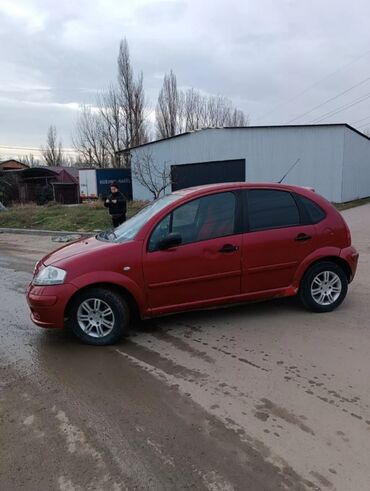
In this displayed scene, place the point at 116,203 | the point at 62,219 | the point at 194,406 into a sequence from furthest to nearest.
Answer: the point at 62,219 < the point at 116,203 < the point at 194,406

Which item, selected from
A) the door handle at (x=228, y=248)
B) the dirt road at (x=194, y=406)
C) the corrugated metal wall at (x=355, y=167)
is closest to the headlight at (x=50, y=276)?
the dirt road at (x=194, y=406)

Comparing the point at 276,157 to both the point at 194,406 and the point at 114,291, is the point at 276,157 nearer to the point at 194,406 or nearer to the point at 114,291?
the point at 114,291

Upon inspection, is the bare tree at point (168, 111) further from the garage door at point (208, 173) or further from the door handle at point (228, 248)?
the door handle at point (228, 248)

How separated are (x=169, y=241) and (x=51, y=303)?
1.38m

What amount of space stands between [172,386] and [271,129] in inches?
901

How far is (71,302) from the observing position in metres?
4.61

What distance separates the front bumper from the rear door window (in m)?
2.19

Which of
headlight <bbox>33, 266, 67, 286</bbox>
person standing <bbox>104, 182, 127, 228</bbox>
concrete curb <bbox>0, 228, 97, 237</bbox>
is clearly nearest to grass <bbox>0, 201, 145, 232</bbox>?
concrete curb <bbox>0, 228, 97, 237</bbox>

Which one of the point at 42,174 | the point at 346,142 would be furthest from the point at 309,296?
the point at 42,174

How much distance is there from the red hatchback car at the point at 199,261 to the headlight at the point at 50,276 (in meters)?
0.01

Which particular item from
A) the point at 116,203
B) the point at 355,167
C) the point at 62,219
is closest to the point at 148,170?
the point at 62,219

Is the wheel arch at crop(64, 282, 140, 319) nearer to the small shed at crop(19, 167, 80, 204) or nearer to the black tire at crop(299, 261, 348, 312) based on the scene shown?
the black tire at crop(299, 261, 348, 312)

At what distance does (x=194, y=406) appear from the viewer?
11.0ft

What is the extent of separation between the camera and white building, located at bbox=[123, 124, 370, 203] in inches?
916
